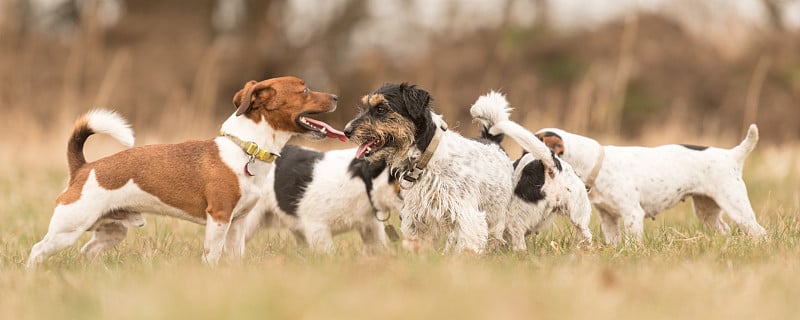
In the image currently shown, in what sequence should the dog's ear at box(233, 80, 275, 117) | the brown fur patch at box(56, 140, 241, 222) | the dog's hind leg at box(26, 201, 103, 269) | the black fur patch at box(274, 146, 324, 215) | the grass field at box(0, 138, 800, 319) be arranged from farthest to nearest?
the black fur patch at box(274, 146, 324, 215)
the dog's ear at box(233, 80, 275, 117)
the brown fur patch at box(56, 140, 241, 222)
the dog's hind leg at box(26, 201, 103, 269)
the grass field at box(0, 138, 800, 319)

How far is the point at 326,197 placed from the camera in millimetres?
7098

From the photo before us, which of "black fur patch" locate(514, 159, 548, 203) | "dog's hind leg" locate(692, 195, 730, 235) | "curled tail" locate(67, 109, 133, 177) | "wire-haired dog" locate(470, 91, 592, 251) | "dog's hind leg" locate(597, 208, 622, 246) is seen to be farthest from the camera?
"dog's hind leg" locate(692, 195, 730, 235)

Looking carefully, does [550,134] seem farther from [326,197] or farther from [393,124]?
[326,197]

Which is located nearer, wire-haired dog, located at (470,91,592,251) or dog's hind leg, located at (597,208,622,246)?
wire-haired dog, located at (470,91,592,251)

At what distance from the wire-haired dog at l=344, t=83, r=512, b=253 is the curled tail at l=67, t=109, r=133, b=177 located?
62.9 inches

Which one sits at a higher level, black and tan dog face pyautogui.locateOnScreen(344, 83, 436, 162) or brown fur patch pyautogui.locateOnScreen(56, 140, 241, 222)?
black and tan dog face pyautogui.locateOnScreen(344, 83, 436, 162)

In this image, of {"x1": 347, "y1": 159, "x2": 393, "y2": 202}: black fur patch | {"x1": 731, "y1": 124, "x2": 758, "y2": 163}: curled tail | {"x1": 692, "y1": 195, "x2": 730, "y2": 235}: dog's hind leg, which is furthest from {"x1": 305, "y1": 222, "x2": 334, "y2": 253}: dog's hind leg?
{"x1": 731, "y1": 124, "x2": 758, "y2": 163}: curled tail

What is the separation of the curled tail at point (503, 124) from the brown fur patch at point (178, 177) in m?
1.89

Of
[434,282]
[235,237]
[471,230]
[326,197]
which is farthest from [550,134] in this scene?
[434,282]

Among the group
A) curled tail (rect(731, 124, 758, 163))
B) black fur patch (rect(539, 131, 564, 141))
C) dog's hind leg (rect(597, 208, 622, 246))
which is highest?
curled tail (rect(731, 124, 758, 163))

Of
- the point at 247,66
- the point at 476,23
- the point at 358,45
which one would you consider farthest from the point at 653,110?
the point at 247,66

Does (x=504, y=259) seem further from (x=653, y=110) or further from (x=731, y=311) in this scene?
(x=653, y=110)

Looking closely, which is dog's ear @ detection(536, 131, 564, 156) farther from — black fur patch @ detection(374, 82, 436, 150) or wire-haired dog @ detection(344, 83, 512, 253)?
black fur patch @ detection(374, 82, 436, 150)

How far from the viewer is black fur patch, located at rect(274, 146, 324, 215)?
7.23 m
